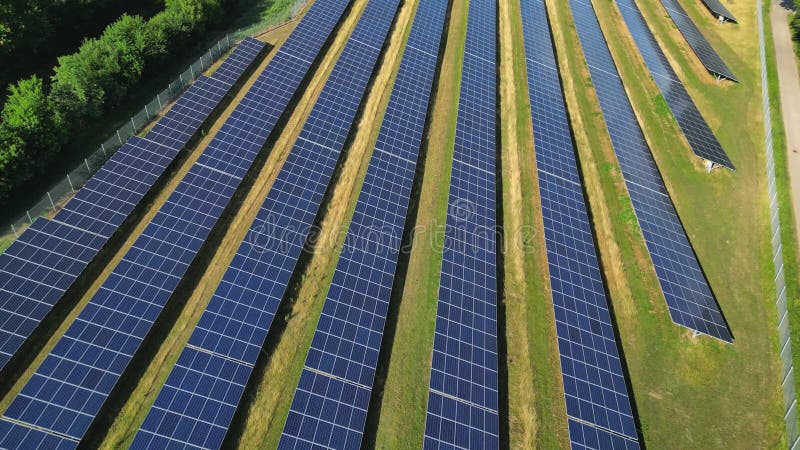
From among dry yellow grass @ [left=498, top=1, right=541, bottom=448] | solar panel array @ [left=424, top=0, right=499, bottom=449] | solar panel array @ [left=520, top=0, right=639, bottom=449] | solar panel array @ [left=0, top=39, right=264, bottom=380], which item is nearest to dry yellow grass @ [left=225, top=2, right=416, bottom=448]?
solar panel array @ [left=424, top=0, right=499, bottom=449]

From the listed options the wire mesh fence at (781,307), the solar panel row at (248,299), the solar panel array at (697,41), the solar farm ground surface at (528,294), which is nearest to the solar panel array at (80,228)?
the solar farm ground surface at (528,294)

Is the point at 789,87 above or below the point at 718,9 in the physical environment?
below

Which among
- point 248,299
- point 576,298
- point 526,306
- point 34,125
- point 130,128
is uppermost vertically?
point 576,298

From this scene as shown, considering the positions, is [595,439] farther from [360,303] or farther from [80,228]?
[80,228]

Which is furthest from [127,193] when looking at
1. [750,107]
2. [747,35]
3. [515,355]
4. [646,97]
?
[747,35]

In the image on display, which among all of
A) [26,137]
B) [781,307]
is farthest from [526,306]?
[26,137]

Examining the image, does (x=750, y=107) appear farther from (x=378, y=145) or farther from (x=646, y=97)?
(x=378, y=145)

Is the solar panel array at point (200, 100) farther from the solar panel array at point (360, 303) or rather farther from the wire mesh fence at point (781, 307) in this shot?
the wire mesh fence at point (781, 307)
